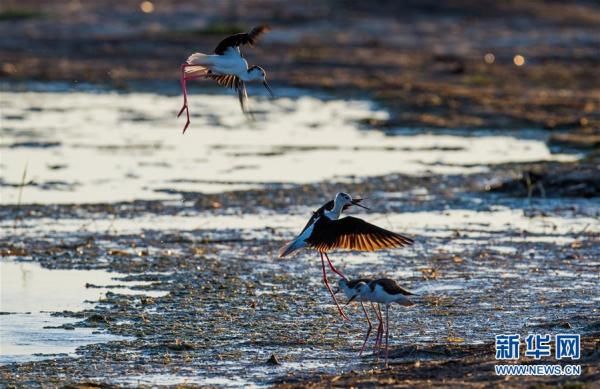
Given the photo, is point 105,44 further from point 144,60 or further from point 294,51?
point 294,51

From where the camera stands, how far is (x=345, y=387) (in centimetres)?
792

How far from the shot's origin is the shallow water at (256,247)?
9.58 metres

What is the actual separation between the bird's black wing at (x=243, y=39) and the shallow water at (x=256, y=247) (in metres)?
2.14

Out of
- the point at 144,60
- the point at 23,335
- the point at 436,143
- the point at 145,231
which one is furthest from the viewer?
the point at 144,60

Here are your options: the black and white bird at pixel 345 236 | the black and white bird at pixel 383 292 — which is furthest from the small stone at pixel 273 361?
the black and white bird at pixel 345 236

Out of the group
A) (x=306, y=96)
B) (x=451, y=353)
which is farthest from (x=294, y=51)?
(x=451, y=353)

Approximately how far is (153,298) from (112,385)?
2917 mm

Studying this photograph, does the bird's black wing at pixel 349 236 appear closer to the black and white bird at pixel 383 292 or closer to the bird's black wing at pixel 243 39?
the black and white bird at pixel 383 292

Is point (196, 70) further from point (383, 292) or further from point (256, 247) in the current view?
point (383, 292)

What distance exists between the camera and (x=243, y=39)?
11.1 metres

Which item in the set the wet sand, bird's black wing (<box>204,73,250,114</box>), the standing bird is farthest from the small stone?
bird's black wing (<box>204,73,250,114</box>)

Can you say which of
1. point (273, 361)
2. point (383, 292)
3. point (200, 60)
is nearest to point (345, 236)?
point (383, 292)

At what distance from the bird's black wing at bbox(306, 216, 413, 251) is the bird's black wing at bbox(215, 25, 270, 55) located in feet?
6.15

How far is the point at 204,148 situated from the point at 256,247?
7.95 metres
